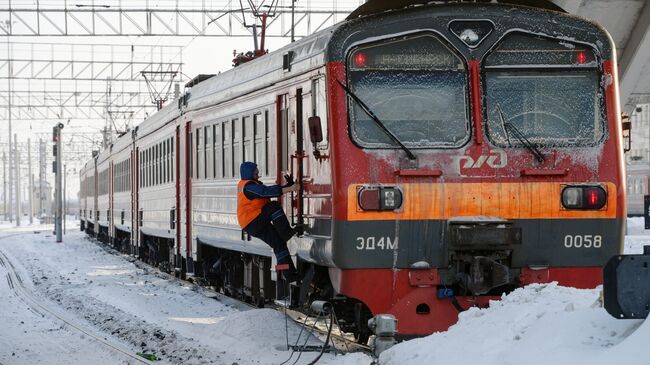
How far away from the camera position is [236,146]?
1305cm

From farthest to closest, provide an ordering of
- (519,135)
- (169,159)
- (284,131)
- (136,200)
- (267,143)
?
1. (136,200)
2. (169,159)
3. (267,143)
4. (284,131)
5. (519,135)

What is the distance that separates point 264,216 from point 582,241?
303 centimetres

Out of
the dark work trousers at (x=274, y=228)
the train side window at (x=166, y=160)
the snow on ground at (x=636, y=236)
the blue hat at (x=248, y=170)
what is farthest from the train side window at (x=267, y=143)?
the snow on ground at (x=636, y=236)

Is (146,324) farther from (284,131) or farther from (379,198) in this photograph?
(379,198)

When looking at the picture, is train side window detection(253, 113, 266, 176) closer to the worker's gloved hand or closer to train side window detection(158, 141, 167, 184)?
the worker's gloved hand

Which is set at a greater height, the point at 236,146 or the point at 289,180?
the point at 236,146

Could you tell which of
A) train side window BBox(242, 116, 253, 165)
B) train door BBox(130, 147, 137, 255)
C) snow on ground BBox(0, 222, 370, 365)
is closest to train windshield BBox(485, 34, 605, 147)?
snow on ground BBox(0, 222, 370, 365)

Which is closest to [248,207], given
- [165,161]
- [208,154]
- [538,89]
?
[538,89]

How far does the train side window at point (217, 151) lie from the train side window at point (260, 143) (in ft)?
6.03

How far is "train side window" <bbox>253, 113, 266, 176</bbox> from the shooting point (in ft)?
38.6

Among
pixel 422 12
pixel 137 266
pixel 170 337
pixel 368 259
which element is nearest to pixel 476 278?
pixel 368 259

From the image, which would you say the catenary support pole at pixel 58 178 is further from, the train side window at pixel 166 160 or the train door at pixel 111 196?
the train side window at pixel 166 160

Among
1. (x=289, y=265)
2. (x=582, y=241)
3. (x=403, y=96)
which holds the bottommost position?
(x=289, y=265)

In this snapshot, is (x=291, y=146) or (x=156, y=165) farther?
(x=156, y=165)
